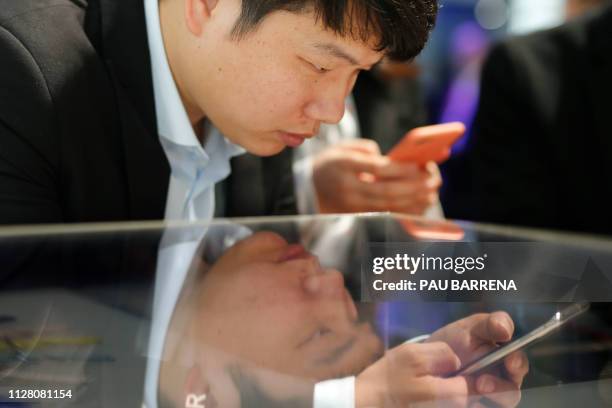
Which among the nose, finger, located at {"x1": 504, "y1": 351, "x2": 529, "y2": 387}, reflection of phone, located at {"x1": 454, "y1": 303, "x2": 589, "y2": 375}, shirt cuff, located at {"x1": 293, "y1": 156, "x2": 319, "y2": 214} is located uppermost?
the nose

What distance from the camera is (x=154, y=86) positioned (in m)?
0.79

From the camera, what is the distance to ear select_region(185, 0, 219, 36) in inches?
27.8

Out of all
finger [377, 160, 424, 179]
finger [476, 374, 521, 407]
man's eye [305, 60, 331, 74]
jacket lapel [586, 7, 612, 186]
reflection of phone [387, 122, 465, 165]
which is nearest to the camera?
finger [476, 374, 521, 407]

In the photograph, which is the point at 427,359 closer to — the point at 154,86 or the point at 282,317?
the point at 282,317

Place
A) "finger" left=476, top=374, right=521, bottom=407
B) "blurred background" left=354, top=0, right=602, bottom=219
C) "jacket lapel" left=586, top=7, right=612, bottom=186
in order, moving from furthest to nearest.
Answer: "blurred background" left=354, top=0, right=602, bottom=219
"jacket lapel" left=586, top=7, right=612, bottom=186
"finger" left=476, top=374, right=521, bottom=407

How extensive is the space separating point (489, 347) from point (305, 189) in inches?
26.0

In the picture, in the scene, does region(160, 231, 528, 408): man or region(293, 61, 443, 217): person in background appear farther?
region(293, 61, 443, 217): person in background

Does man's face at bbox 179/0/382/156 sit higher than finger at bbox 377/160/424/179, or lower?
higher

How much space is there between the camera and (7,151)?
0.66 metres

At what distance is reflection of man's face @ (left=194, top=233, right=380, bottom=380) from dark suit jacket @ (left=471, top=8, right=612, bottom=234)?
85cm

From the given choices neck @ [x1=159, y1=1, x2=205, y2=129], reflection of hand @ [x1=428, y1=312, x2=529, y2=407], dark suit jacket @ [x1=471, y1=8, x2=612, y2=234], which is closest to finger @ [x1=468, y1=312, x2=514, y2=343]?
reflection of hand @ [x1=428, y1=312, x2=529, y2=407]

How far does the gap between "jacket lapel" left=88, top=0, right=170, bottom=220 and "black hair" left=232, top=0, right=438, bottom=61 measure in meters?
0.14

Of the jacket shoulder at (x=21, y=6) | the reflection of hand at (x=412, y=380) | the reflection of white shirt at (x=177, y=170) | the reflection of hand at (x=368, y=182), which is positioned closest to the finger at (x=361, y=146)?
the reflection of hand at (x=368, y=182)

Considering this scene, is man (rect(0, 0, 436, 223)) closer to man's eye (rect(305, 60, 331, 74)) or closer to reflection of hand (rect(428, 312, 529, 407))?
man's eye (rect(305, 60, 331, 74))
